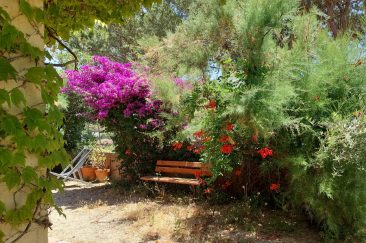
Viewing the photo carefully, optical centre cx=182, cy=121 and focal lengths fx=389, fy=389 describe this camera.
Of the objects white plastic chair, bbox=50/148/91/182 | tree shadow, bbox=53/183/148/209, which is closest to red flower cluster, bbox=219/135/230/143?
tree shadow, bbox=53/183/148/209

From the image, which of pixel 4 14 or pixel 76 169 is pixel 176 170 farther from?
pixel 4 14

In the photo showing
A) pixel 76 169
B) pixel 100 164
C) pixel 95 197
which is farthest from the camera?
pixel 100 164

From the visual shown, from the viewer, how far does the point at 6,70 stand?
4.98 ft

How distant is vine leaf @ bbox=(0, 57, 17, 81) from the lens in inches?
59.3

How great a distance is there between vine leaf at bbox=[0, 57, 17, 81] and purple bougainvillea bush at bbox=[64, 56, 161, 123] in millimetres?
5818

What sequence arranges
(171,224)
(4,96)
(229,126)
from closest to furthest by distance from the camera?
(4,96)
(229,126)
(171,224)

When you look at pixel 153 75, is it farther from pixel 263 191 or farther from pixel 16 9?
pixel 16 9

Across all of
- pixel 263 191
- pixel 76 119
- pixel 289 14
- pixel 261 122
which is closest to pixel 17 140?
pixel 261 122

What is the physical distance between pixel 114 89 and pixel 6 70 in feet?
19.6

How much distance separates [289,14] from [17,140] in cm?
404

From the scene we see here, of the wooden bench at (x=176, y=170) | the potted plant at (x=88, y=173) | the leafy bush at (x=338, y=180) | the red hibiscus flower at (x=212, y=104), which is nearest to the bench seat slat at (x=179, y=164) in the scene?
the wooden bench at (x=176, y=170)

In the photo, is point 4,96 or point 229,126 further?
point 229,126

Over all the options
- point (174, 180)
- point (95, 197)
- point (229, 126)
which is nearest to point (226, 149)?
point (229, 126)

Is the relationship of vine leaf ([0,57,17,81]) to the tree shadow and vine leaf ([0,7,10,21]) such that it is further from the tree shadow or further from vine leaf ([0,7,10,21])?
the tree shadow
